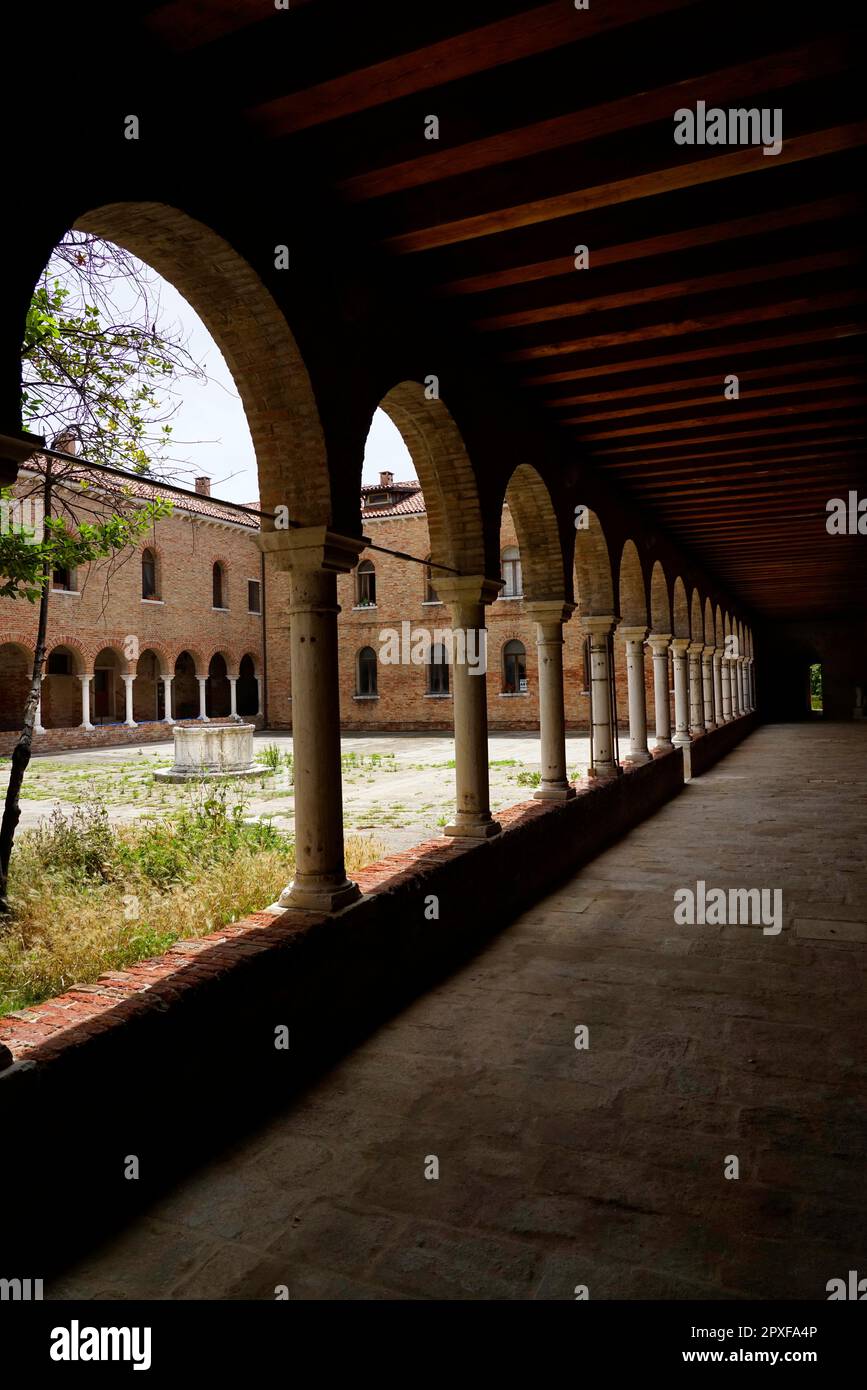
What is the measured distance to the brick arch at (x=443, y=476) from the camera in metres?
5.21

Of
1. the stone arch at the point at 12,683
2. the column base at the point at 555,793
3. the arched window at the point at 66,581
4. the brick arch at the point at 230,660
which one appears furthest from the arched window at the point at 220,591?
the column base at the point at 555,793

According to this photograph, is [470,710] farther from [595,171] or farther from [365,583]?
[365,583]

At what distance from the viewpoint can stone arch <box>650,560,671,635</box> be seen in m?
12.1

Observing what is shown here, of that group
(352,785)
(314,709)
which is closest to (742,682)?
(352,785)

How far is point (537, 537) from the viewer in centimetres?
734

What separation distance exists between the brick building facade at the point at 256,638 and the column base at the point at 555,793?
16.6m

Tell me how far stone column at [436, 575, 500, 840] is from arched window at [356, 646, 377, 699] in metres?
22.1

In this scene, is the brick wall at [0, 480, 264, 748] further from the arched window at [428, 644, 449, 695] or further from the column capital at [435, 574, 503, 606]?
the column capital at [435, 574, 503, 606]

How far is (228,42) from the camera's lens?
282 centimetres

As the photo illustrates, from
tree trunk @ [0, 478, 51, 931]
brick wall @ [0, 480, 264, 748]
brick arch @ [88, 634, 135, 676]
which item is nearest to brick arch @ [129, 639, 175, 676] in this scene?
brick wall @ [0, 480, 264, 748]

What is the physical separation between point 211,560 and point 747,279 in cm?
2449

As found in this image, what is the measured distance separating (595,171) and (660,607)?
9.33 m

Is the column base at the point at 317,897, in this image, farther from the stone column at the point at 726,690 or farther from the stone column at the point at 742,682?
the stone column at the point at 742,682

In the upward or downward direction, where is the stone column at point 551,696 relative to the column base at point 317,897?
upward
